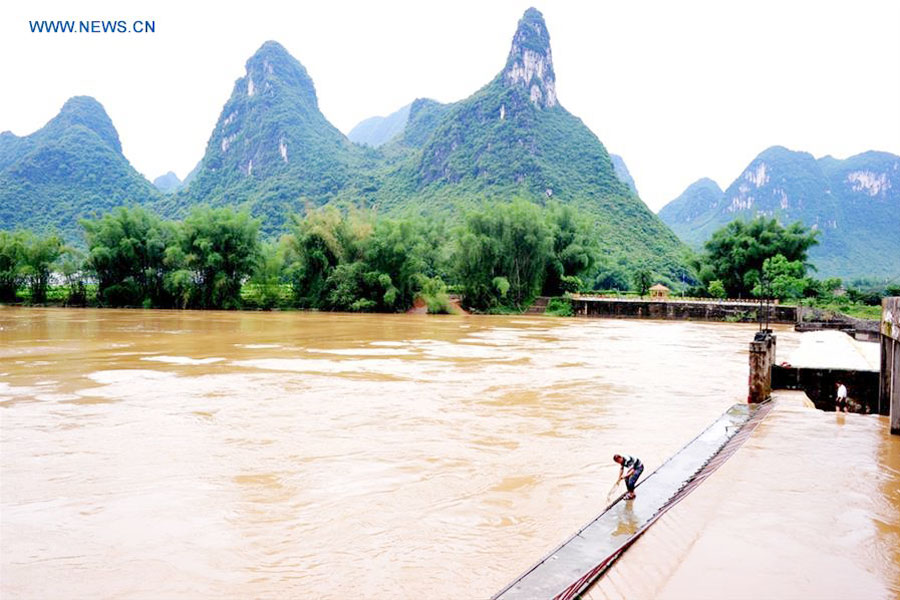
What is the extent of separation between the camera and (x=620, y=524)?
6309 millimetres

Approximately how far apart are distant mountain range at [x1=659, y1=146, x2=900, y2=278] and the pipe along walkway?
346 feet

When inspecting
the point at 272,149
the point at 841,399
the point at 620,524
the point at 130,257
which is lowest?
the point at 620,524

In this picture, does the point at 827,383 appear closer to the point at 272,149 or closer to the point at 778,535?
the point at 778,535

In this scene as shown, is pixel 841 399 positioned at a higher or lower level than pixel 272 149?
lower

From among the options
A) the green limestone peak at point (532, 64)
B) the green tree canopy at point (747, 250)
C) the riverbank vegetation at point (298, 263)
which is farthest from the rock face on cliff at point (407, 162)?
the riverbank vegetation at point (298, 263)

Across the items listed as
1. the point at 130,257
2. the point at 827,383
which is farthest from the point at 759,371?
the point at 130,257

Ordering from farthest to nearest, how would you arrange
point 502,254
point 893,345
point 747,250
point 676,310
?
point 747,250 → point 502,254 → point 676,310 → point 893,345

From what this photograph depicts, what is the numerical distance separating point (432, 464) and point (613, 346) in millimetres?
18786

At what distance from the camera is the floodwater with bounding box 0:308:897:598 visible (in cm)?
574

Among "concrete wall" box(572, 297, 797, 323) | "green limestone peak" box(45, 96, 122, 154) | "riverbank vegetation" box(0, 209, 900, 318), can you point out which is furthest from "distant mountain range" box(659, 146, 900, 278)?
"green limestone peak" box(45, 96, 122, 154)

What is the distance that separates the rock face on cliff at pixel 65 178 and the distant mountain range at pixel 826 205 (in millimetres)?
101876

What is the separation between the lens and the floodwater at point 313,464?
5738 mm

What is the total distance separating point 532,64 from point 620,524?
121495 mm

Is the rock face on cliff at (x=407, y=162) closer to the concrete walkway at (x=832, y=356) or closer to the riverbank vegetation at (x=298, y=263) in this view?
the riverbank vegetation at (x=298, y=263)
